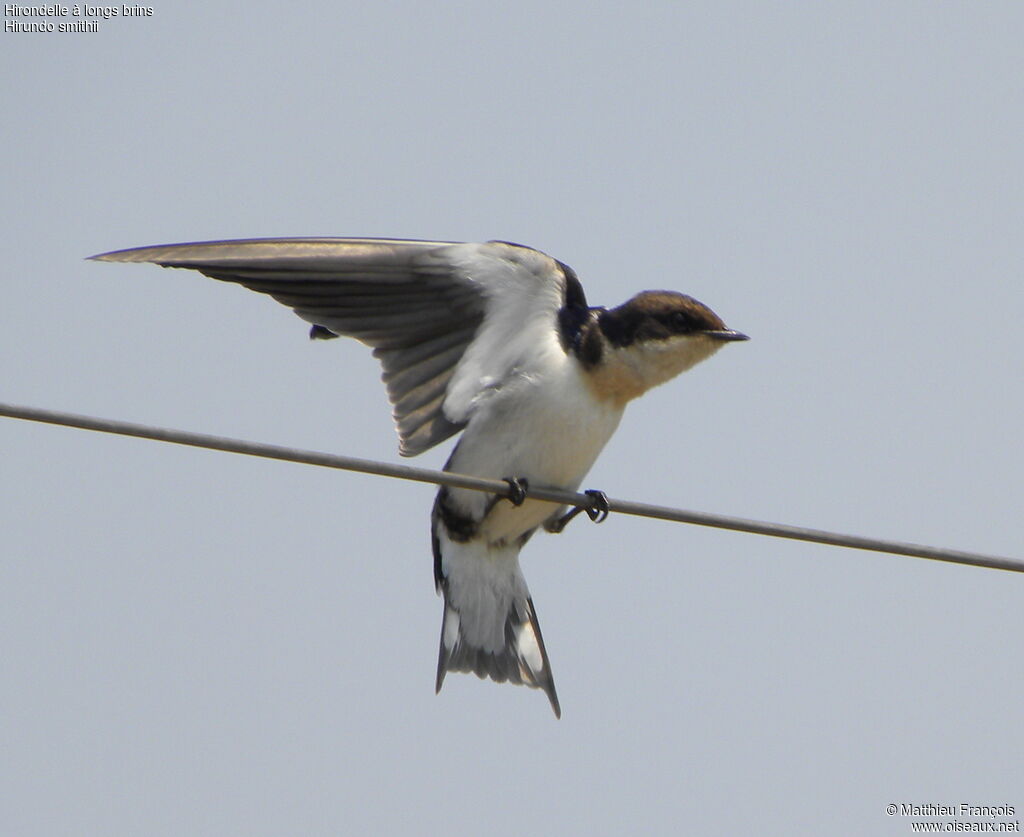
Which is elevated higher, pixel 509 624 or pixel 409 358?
pixel 409 358

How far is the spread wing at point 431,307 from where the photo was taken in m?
5.78

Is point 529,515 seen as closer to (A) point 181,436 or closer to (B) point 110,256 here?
(B) point 110,256

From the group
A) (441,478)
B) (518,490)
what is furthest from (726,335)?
(441,478)

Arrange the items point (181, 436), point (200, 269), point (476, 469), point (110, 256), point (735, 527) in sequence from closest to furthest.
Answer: point (181, 436), point (735, 527), point (110, 256), point (200, 269), point (476, 469)

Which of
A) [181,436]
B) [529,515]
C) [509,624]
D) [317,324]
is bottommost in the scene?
[509,624]

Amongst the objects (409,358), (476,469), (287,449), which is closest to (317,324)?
(409,358)

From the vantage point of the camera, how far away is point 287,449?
383 centimetres

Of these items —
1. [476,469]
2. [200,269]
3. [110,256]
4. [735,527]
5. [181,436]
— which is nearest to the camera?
[181,436]

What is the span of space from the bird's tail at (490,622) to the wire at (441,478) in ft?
5.35

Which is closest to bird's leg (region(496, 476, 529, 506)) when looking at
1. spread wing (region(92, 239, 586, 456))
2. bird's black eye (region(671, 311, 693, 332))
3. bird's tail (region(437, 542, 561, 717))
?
spread wing (region(92, 239, 586, 456))

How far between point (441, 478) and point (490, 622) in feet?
8.08

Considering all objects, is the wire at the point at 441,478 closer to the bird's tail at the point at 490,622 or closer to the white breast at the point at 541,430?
the white breast at the point at 541,430

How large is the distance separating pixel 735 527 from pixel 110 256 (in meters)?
2.09

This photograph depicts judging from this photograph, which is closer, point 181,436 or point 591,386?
point 181,436
